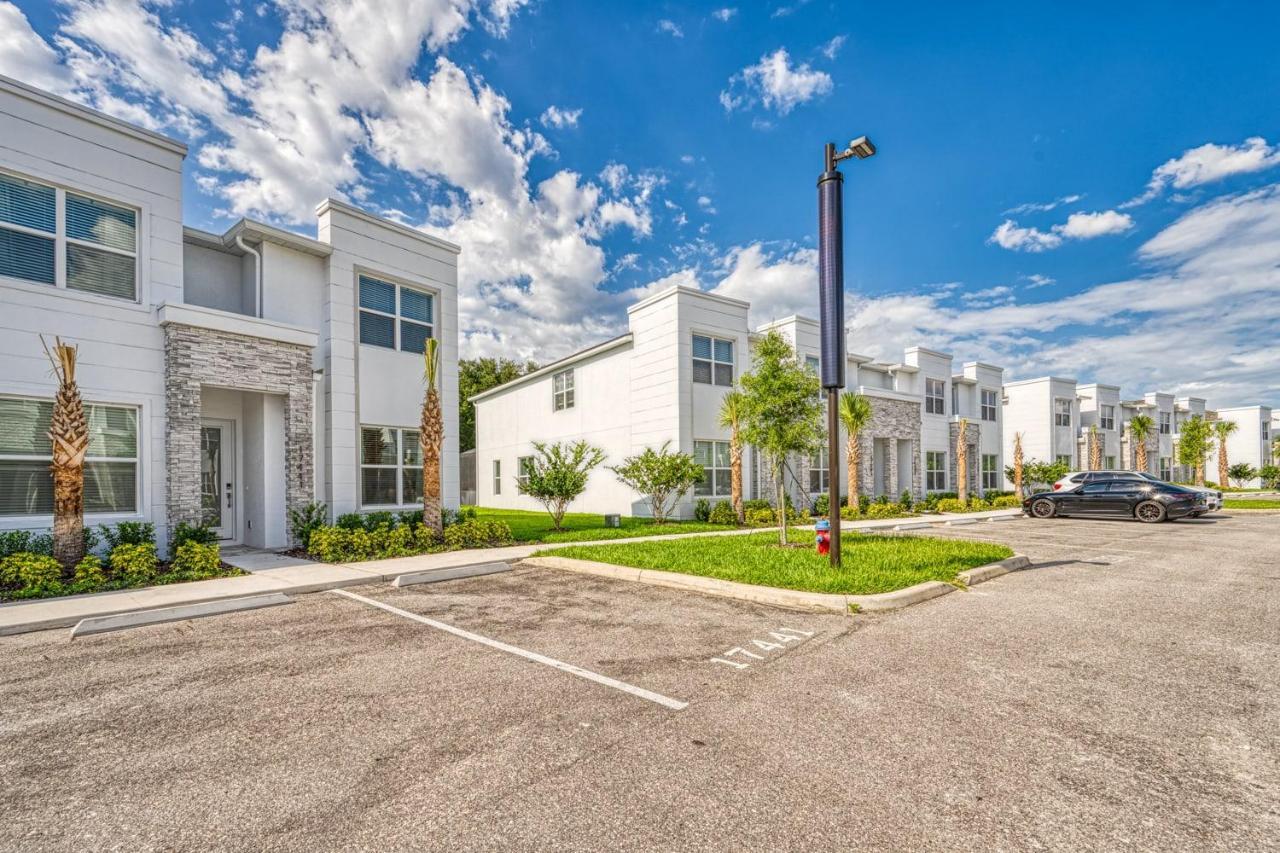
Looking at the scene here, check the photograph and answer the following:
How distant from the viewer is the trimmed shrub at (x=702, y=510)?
60.5 feet

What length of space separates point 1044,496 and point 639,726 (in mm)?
22628

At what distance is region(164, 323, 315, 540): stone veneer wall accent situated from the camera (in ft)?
34.7

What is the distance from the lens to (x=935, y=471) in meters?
28.1

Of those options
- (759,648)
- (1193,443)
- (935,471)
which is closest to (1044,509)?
(935,471)

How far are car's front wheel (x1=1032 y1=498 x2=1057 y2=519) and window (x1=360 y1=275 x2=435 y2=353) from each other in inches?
826

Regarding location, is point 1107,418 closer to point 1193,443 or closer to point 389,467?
point 1193,443

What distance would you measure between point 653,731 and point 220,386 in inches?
435

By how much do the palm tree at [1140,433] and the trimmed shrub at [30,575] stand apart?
4909 centimetres

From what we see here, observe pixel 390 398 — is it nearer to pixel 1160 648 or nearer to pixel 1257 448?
pixel 1160 648

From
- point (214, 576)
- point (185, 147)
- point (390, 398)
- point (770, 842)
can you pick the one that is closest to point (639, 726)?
point (770, 842)

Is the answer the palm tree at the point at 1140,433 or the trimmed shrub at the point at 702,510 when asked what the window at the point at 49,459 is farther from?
the palm tree at the point at 1140,433

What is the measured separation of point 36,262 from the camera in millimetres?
9641

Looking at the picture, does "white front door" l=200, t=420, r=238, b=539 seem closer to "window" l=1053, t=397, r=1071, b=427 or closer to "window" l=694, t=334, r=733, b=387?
"window" l=694, t=334, r=733, b=387

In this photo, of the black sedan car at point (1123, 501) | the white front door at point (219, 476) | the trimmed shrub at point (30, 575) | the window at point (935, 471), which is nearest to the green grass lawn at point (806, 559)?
the trimmed shrub at point (30, 575)
